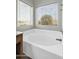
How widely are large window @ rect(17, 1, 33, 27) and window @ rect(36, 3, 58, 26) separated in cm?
12

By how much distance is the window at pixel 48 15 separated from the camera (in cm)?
140

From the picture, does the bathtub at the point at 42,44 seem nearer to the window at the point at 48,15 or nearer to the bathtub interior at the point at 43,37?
the bathtub interior at the point at 43,37

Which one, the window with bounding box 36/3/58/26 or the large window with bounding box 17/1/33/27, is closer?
the large window with bounding box 17/1/33/27

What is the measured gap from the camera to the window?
4.61ft

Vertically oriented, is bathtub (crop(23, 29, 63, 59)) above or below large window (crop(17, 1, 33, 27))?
below

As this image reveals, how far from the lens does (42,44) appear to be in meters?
1.73

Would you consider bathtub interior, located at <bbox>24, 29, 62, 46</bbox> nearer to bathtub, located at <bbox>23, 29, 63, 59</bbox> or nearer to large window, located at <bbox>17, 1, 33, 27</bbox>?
bathtub, located at <bbox>23, 29, 63, 59</bbox>

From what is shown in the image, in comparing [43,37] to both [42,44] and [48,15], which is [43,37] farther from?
[48,15]

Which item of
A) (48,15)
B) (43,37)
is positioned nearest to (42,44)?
(43,37)

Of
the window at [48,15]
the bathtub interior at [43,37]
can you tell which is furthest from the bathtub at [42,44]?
the window at [48,15]

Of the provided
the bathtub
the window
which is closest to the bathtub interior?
the bathtub
